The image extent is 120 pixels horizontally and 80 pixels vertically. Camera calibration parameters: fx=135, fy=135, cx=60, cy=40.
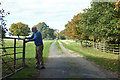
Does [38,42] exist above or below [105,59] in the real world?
above

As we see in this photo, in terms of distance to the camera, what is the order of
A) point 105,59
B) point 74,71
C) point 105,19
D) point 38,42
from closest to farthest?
point 74,71
point 38,42
point 105,59
point 105,19

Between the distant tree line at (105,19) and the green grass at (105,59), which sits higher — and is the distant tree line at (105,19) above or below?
above

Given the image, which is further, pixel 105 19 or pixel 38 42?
pixel 105 19

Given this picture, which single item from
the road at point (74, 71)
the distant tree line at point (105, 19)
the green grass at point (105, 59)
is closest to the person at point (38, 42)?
the road at point (74, 71)

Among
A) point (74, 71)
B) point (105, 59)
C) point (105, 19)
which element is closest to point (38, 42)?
point (74, 71)

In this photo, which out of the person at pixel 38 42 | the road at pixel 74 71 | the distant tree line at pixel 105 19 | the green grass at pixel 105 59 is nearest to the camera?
the road at pixel 74 71

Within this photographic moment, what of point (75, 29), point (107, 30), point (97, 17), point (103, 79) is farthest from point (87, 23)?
point (103, 79)

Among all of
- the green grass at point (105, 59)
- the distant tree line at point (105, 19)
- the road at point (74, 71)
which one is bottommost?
the green grass at point (105, 59)

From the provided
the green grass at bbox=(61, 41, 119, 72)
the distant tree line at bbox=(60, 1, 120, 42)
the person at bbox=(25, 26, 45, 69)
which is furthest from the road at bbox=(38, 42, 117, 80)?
the distant tree line at bbox=(60, 1, 120, 42)

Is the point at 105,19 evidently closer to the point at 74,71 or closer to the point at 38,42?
the point at 74,71

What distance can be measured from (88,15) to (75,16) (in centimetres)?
993

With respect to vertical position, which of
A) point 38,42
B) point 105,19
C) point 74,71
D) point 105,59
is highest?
point 105,19

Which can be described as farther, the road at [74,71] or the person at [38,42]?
the person at [38,42]

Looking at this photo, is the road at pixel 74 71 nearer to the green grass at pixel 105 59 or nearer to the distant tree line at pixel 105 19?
the green grass at pixel 105 59
